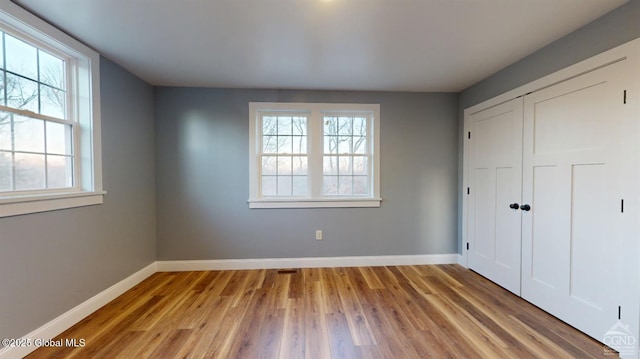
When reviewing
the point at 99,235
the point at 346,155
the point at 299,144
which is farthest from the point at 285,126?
the point at 99,235

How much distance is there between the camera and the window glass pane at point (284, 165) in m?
3.28

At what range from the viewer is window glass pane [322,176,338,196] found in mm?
3332

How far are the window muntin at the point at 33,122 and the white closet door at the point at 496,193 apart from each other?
4124 millimetres

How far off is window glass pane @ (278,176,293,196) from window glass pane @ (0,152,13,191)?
2254 mm

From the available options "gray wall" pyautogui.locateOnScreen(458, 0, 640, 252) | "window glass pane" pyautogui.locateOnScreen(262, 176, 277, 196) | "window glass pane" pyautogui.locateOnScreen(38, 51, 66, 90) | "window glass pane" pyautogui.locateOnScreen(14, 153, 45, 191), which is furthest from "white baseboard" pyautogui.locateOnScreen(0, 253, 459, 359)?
"gray wall" pyautogui.locateOnScreen(458, 0, 640, 252)

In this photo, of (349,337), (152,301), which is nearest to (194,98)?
(152,301)

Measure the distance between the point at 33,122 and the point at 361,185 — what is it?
3.16m

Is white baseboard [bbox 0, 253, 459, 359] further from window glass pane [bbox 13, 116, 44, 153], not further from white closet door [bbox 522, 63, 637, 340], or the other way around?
window glass pane [bbox 13, 116, 44, 153]

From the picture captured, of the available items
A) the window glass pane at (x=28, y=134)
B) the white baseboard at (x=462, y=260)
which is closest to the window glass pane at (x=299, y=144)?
the window glass pane at (x=28, y=134)

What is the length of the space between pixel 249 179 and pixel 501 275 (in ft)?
10.3

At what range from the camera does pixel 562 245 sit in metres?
2.05

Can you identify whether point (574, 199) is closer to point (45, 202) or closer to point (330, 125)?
point (330, 125)

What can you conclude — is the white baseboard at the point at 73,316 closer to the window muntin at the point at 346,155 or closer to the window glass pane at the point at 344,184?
the window muntin at the point at 346,155

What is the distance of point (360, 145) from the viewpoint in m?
3.38
